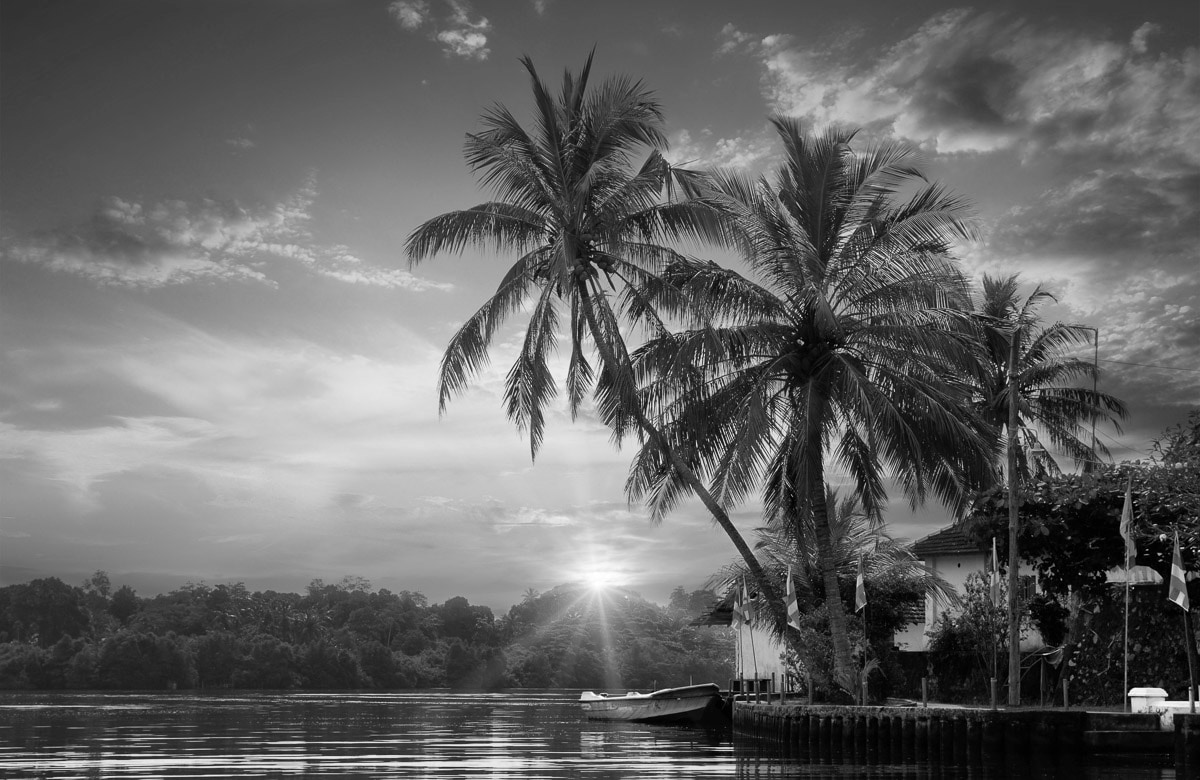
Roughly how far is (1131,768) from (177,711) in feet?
146

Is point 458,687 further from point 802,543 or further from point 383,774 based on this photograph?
point 383,774

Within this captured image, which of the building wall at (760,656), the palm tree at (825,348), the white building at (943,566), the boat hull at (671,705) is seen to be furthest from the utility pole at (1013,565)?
the building wall at (760,656)

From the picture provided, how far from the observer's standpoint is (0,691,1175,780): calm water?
2239 centimetres

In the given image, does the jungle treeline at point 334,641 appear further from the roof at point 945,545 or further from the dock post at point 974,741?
the dock post at point 974,741

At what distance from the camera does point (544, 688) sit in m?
120

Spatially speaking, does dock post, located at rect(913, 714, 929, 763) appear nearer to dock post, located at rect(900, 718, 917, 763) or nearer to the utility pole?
dock post, located at rect(900, 718, 917, 763)

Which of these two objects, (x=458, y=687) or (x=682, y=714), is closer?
(x=682, y=714)

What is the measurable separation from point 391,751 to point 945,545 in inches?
781

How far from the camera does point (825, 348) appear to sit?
29.6m

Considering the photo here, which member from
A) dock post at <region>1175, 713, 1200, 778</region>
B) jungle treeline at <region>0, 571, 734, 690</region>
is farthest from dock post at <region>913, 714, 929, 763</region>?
jungle treeline at <region>0, 571, 734, 690</region>

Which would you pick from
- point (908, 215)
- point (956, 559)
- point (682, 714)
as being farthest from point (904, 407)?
point (682, 714)

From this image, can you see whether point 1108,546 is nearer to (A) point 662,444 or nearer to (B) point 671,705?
(A) point 662,444

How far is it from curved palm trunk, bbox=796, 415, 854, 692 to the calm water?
261 cm

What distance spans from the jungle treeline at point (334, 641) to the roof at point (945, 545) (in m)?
68.9
